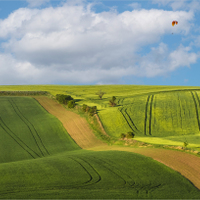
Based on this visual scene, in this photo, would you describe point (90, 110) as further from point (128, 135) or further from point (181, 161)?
point (181, 161)

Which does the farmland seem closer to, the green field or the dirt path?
the green field

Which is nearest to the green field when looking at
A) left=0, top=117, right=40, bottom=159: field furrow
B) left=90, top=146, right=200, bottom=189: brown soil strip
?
left=90, top=146, right=200, bottom=189: brown soil strip

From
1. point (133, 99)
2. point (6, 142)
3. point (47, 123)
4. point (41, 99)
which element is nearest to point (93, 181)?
point (6, 142)

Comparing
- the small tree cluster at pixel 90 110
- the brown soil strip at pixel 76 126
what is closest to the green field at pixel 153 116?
the small tree cluster at pixel 90 110

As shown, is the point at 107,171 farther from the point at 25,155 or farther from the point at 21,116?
the point at 21,116

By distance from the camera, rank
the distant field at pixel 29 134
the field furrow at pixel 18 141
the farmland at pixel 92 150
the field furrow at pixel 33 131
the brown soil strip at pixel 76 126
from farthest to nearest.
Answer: the brown soil strip at pixel 76 126 < the field furrow at pixel 33 131 < the distant field at pixel 29 134 < the field furrow at pixel 18 141 < the farmland at pixel 92 150

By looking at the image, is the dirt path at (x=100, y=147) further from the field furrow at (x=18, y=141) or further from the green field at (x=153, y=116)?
the field furrow at (x=18, y=141)

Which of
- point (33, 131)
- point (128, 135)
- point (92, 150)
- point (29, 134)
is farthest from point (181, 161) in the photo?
point (33, 131)
